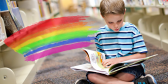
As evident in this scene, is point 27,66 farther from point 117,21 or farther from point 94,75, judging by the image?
point 117,21

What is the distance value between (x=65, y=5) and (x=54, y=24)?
11.7 m

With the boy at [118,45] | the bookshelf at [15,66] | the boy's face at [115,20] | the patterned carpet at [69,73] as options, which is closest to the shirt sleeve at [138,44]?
the boy at [118,45]

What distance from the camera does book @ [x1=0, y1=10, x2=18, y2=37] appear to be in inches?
43.4

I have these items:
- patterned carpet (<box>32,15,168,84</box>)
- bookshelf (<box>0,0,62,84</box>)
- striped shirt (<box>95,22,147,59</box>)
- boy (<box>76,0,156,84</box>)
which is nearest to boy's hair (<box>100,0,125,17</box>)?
boy (<box>76,0,156,84</box>)

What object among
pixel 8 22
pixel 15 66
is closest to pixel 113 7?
pixel 8 22

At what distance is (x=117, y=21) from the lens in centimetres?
89

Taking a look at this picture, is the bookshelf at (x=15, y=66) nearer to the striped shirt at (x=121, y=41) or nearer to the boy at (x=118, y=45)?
the boy at (x=118, y=45)

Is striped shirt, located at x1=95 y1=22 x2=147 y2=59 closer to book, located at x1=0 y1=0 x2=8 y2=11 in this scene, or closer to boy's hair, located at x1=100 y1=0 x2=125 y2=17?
boy's hair, located at x1=100 y1=0 x2=125 y2=17

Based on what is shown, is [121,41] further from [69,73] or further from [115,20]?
[69,73]

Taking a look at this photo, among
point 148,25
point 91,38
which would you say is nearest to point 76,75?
point 91,38

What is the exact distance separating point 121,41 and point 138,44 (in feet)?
0.31

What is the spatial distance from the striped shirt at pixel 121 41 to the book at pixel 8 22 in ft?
1.80

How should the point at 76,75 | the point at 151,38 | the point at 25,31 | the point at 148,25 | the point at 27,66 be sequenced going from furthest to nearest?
the point at 148,25 → the point at 151,38 → the point at 27,66 → the point at 76,75 → the point at 25,31

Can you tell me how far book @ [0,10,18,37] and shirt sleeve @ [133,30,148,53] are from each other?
0.76m
